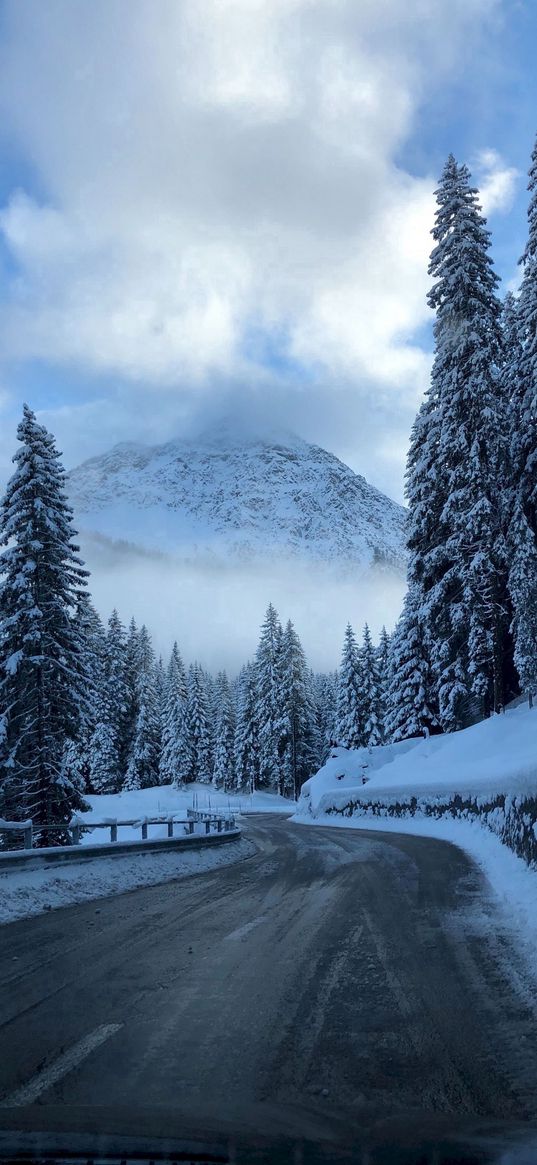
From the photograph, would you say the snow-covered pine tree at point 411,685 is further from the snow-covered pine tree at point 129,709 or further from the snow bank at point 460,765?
the snow-covered pine tree at point 129,709

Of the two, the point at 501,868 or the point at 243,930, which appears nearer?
the point at 243,930

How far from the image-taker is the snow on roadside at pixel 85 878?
10922 millimetres

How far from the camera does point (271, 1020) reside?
503 cm

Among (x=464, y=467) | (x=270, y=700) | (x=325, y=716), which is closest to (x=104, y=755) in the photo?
(x=270, y=700)

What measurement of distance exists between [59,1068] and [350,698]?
70976 millimetres

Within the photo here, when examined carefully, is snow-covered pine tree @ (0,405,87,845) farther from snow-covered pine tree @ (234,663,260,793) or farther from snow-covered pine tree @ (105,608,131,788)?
snow-covered pine tree @ (234,663,260,793)

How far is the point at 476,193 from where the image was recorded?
99.0 feet

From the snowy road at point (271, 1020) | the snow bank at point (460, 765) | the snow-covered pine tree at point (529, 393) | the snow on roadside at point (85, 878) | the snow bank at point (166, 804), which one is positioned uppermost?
the snow-covered pine tree at point (529, 393)

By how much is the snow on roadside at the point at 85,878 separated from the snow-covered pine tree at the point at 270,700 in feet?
221

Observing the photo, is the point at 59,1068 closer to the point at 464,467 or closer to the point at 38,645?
the point at 38,645

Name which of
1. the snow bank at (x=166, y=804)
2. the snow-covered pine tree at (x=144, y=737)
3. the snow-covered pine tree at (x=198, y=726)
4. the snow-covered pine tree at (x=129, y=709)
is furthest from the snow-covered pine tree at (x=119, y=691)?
the snow-covered pine tree at (x=198, y=726)

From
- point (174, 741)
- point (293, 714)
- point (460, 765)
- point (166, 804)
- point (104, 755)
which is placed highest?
point (293, 714)

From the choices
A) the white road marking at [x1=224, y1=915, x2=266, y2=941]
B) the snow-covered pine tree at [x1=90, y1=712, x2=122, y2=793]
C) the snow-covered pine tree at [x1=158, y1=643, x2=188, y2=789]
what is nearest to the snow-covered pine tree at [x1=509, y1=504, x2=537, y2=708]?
the white road marking at [x1=224, y1=915, x2=266, y2=941]

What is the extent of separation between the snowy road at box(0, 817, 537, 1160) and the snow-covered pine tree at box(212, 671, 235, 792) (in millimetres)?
91588
